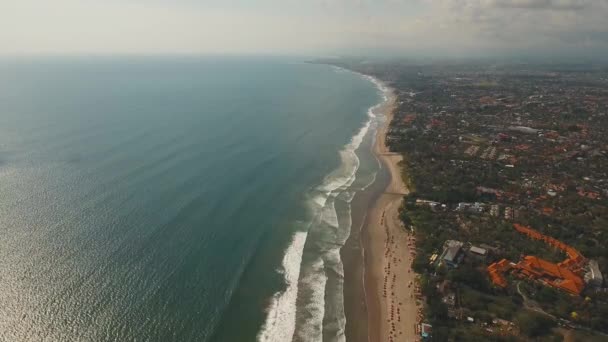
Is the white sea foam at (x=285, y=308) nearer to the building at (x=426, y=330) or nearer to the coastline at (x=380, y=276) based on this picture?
the coastline at (x=380, y=276)

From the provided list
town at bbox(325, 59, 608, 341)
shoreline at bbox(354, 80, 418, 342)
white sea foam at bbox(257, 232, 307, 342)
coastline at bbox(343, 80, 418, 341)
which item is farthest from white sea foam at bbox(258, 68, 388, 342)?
town at bbox(325, 59, 608, 341)

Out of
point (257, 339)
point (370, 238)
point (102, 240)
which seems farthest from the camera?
point (370, 238)

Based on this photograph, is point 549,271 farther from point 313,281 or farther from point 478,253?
point 313,281

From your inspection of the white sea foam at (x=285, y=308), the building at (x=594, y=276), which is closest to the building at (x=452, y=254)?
the building at (x=594, y=276)

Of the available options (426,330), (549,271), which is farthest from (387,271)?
(549,271)

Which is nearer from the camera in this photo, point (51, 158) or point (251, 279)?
point (251, 279)

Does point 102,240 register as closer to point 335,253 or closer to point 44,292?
point 44,292

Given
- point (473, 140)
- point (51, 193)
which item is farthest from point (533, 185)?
point (51, 193)
